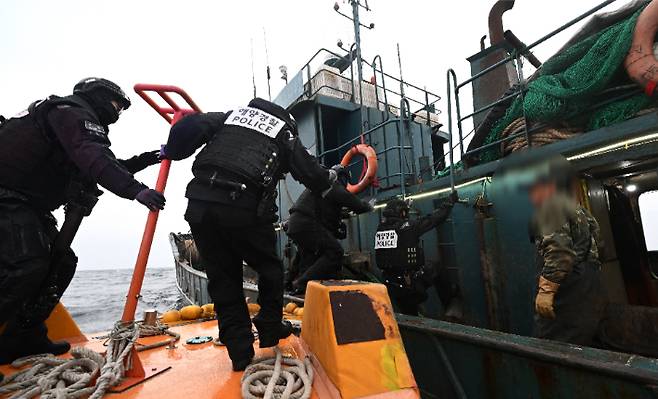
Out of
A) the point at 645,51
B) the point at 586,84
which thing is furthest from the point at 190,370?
the point at 645,51

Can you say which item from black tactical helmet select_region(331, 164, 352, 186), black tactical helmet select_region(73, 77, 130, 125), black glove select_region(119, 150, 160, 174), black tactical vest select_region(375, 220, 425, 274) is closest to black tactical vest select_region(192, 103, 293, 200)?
black tactical helmet select_region(73, 77, 130, 125)

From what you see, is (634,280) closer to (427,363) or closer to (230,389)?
(427,363)

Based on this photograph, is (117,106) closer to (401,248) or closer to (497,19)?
(401,248)

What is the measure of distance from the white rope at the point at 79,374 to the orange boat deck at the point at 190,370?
0.11 m

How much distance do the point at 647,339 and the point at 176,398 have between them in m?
4.64

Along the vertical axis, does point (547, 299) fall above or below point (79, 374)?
above

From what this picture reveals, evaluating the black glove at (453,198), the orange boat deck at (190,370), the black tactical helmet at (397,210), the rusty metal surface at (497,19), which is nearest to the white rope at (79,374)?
the orange boat deck at (190,370)

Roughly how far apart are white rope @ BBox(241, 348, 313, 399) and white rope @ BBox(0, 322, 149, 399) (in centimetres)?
66

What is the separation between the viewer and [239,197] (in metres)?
1.99

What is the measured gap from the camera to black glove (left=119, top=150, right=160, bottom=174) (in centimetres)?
285

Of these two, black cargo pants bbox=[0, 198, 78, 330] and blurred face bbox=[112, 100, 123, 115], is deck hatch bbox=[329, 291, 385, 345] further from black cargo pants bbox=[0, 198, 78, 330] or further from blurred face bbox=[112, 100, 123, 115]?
blurred face bbox=[112, 100, 123, 115]

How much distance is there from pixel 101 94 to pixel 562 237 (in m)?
3.56

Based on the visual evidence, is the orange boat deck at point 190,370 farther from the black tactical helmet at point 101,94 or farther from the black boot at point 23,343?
the black tactical helmet at point 101,94

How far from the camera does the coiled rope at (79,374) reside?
5.40ft
